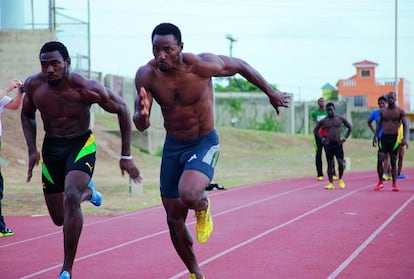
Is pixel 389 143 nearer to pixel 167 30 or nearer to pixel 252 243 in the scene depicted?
pixel 252 243

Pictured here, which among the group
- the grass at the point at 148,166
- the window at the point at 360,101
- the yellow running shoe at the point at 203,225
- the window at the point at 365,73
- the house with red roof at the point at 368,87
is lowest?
the grass at the point at 148,166

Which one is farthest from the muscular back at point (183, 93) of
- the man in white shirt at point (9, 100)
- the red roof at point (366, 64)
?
the red roof at point (366, 64)

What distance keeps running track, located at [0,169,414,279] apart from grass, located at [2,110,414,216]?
2.02m

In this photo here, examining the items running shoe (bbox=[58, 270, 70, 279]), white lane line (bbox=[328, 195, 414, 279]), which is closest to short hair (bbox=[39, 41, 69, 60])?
running shoe (bbox=[58, 270, 70, 279])

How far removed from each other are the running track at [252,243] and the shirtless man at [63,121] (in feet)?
3.04

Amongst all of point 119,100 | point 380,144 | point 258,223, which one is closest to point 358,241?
point 258,223

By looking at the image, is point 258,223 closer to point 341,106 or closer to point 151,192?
point 151,192

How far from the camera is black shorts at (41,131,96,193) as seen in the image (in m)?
6.81

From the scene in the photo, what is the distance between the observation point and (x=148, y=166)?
28.0 meters

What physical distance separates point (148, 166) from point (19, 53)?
20.3 ft

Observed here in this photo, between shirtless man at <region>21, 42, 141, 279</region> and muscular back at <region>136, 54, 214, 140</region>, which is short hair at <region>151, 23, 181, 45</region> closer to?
muscular back at <region>136, 54, 214, 140</region>

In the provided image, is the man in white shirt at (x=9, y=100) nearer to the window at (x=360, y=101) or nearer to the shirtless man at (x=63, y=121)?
the shirtless man at (x=63, y=121)

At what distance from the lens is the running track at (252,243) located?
7191 mm

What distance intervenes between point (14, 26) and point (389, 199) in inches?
655
